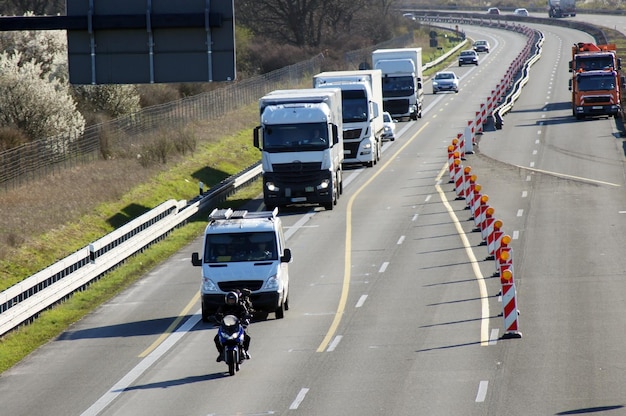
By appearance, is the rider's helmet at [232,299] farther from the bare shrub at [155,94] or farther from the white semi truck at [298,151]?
the bare shrub at [155,94]

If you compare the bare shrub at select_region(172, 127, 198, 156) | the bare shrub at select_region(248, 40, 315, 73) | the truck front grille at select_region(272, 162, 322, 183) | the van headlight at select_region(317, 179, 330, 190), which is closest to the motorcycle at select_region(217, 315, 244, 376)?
the truck front grille at select_region(272, 162, 322, 183)

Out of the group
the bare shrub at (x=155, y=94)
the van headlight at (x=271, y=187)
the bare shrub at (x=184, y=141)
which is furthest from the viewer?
the bare shrub at (x=155, y=94)

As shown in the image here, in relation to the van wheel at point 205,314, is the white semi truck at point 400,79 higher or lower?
higher

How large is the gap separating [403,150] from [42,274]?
108 ft

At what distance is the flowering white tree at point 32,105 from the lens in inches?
2019

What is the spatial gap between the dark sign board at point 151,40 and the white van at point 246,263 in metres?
3.68

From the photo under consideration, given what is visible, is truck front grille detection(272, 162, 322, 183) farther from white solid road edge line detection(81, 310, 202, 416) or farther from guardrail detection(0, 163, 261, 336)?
white solid road edge line detection(81, 310, 202, 416)

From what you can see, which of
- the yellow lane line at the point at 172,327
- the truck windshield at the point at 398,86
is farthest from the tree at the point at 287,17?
the yellow lane line at the point at 172,327

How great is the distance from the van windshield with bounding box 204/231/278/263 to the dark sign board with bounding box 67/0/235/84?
379cm

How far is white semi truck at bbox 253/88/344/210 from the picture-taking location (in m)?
40.4

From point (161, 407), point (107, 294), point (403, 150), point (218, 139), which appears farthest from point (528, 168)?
point (161, 407)

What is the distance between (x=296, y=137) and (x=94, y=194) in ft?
22.4

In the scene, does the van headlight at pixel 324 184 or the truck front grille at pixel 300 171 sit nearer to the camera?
the truck front grille at pixel 300 171

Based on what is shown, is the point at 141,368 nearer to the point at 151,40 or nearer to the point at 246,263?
the point at 246,263
